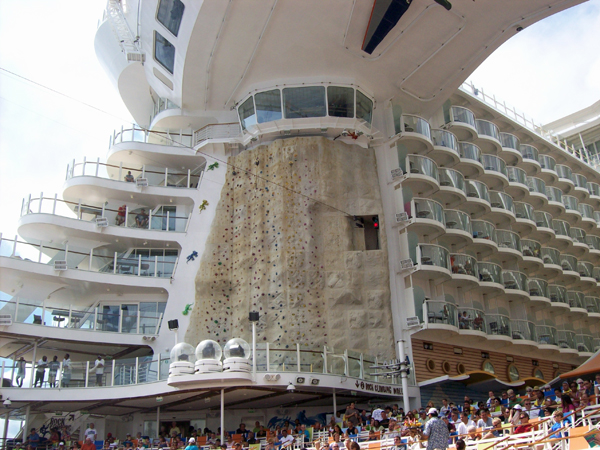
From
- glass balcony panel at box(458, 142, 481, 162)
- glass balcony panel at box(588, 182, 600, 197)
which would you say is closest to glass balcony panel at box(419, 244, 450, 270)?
glass balcony panel at box(458, 142, 481, 162)

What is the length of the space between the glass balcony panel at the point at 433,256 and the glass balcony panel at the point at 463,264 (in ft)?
3.99

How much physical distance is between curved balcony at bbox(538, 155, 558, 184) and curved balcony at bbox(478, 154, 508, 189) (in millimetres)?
6102

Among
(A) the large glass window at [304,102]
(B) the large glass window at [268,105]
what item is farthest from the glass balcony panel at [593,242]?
(B) the large glass window at [268,105]

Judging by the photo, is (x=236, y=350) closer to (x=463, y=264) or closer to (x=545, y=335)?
(x=463, y=264)

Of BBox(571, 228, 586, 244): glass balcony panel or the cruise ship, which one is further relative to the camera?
BBox(571, 228, 586, 244): glass balcony panel

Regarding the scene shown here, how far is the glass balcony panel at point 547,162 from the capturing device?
40.8 metres

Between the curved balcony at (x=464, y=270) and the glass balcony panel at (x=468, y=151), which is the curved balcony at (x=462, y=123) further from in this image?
the curved balcony at (x=464, y=270)

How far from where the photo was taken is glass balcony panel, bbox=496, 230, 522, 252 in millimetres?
33781

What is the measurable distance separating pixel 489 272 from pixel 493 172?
610 cm

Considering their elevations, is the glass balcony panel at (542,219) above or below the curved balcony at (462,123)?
below

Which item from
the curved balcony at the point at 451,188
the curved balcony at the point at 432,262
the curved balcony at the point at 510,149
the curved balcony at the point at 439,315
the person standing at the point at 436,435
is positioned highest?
the curved balcony at the point at 510,149

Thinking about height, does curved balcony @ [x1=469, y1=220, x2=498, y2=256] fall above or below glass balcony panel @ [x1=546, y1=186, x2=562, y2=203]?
below

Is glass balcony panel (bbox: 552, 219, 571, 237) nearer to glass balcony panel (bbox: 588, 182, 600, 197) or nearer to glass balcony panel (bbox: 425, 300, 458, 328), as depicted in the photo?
glass balcony panel (bbox: 588, 182, 600, 197)

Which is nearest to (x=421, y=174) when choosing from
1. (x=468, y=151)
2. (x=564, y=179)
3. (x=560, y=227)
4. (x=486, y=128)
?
(x=468, y=151)
